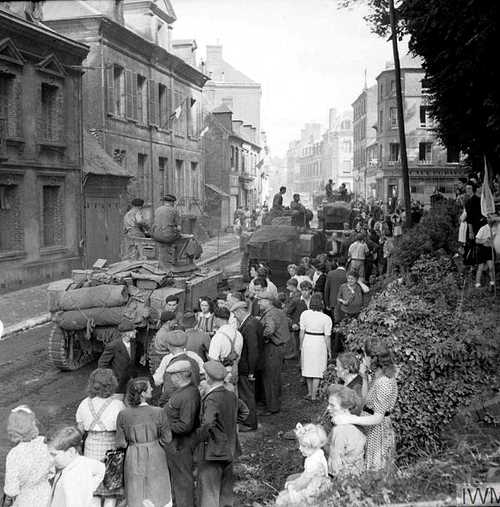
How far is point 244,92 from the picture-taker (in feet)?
215

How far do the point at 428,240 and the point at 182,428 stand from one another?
10.7 metres

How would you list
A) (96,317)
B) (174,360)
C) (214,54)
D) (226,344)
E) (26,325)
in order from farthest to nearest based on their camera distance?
(214,54), (26,325), (96,317), (226,344), (174,360)

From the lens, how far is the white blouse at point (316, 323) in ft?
32.9

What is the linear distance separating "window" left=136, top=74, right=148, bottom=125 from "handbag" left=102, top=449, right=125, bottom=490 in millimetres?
25955

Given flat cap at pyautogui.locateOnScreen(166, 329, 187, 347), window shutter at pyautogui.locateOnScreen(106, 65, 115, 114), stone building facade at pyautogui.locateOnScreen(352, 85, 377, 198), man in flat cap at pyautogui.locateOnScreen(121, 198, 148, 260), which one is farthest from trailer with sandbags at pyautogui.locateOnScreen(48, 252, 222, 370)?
stone building facade at pyautogui.locateOnScreen(352, 85, 377, 198)

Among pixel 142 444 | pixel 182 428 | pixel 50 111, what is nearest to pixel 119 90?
pixel 50 111

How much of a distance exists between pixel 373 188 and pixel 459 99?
1933 inches

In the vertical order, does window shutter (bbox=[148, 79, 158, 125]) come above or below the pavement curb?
above

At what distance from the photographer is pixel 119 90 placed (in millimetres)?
28891

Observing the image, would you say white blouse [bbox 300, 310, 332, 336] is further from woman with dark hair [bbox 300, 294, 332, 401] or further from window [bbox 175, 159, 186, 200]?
window [bbox 175, 159, 186, 200]

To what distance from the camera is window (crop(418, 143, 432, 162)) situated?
5444cm

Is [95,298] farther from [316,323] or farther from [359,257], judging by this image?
[359,257]

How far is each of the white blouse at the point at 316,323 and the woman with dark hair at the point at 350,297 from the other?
1.59 meters

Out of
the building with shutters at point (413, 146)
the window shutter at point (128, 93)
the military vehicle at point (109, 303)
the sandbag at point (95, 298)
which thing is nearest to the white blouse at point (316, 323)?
the military vehicle at point (109, 303)
